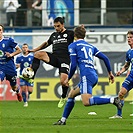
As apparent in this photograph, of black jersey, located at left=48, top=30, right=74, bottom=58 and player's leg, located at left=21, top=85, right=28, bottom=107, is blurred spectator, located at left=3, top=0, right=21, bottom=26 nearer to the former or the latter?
player's leg, located at left=21, top=85, right=28, bottom=107

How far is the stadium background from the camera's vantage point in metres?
29.1

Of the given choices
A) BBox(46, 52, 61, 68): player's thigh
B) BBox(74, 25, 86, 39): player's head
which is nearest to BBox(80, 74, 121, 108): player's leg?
BBox(74, 25, 86, 39): player's head

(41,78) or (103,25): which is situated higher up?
(103,25)

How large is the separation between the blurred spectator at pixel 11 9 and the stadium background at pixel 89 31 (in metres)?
0.25

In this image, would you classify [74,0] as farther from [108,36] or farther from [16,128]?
[16,128]

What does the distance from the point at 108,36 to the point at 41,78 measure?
3367 millimetres

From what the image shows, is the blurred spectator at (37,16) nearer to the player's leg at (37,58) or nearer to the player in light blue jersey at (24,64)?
the player in light blue jersey at (24,64)

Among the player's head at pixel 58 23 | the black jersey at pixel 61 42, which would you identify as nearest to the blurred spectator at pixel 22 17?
the black jersey at pixel 61 42

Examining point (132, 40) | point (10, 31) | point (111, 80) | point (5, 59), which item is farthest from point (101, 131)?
point (10, 31)

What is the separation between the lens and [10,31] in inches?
1233

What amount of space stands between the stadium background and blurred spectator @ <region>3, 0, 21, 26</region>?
25 centimetres

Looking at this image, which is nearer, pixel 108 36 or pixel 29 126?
pixel 29 126

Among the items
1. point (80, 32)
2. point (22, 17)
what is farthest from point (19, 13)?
point (80, 32)

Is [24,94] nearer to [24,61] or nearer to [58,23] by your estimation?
[24,61]
